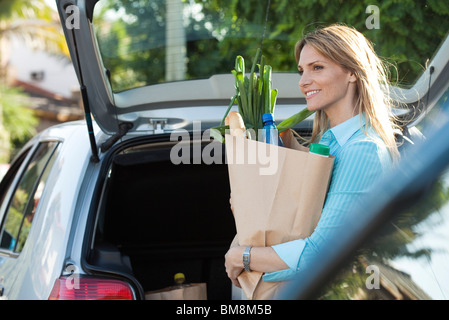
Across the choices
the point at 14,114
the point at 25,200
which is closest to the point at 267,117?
the point at 25,200

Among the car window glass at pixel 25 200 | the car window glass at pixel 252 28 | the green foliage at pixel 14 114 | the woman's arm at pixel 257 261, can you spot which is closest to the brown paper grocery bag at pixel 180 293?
the car window glass at pixel 25 200

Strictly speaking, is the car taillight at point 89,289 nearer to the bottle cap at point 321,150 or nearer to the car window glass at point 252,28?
the car window glass at point 252,28

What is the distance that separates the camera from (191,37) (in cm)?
338

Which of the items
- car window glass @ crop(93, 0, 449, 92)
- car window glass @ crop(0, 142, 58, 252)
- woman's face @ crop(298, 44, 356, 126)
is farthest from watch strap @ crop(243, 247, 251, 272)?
car window glass @ crop(0, 142, 58, 252)

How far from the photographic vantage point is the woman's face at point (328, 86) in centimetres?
182

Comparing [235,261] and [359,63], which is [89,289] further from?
[359,63]

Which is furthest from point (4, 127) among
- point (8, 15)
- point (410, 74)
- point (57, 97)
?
point (410, 74)

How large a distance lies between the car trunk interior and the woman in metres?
1.45

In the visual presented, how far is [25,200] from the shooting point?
10.5 feet

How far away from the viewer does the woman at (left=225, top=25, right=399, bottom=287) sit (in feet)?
5.21

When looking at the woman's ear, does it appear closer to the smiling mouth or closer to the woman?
the woman

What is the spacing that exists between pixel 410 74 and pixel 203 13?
1089 millimetres
